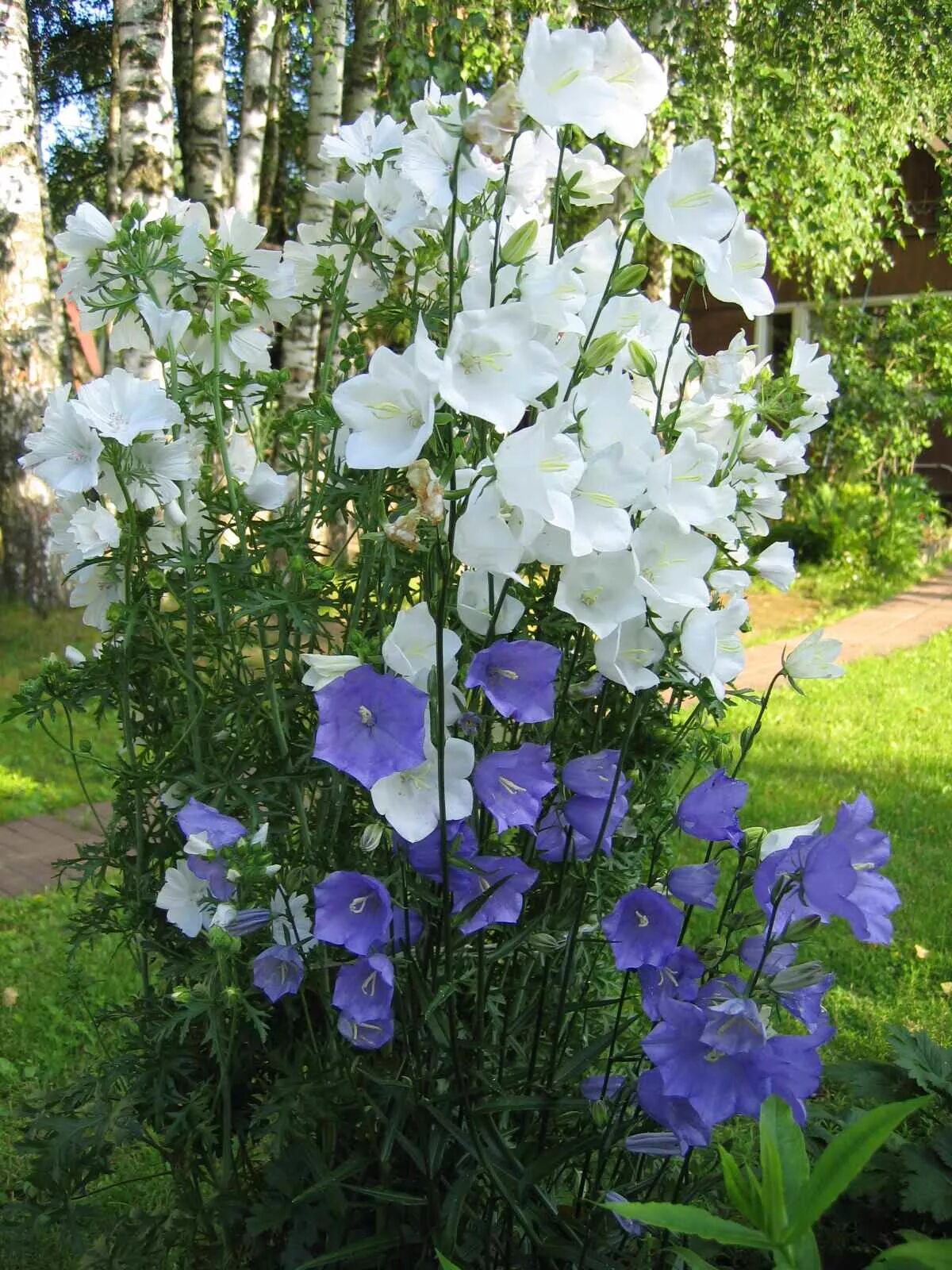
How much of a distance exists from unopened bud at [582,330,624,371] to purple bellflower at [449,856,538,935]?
58 cm

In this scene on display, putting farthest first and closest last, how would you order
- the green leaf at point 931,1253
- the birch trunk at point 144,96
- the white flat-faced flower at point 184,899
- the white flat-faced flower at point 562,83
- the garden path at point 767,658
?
the birch trunk at point 144,96 < the garden path at point 767,658 < the white flat-faced flower at point 184,899 < the white flat-faced flower at point 562,83 < the green leaf at point 931,1253

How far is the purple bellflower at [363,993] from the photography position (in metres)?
1.37

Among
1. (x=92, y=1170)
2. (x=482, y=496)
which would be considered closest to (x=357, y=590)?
(x=482, y=496)

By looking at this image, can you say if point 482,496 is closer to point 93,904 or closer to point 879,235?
point 93,904

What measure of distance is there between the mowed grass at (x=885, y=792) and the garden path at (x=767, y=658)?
25 cm

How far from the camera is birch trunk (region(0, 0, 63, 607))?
691cm

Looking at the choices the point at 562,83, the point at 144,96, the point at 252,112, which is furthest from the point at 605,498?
the point at 252,112

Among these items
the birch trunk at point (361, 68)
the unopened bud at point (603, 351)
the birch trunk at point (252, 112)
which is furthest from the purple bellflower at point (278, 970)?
the birch trunk at point (252, 112)

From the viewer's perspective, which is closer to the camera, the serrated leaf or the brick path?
the serrated leaf

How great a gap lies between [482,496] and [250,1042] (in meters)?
0.96

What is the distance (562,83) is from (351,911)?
94 centimetres

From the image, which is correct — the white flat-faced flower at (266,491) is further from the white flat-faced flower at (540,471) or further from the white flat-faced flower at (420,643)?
the white flat-faced flower at (540,471)

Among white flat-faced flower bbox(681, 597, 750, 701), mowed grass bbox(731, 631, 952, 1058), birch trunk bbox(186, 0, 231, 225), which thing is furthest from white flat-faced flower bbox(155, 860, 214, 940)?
birch trunk bbox(186, 0, 231, 225)

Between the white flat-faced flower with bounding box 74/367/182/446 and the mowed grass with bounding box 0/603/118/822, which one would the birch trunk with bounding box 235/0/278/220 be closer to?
the mowed grass with bounding box 0/603/118/822
